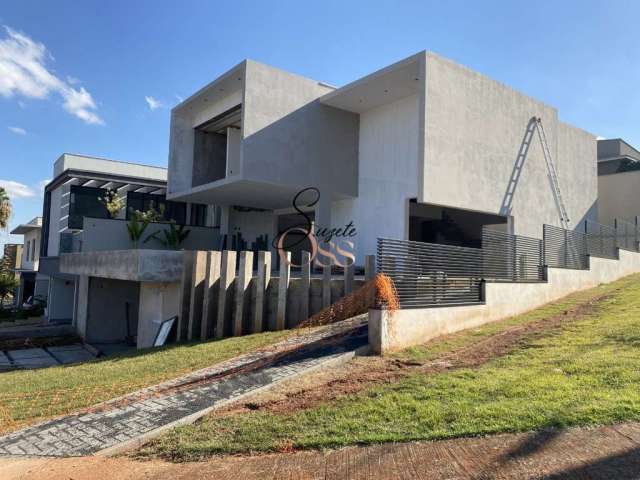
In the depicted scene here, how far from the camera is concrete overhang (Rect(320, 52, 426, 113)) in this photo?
14.4m

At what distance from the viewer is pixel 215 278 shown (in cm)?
1151

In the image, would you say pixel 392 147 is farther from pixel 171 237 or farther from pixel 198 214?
pixel 198 214

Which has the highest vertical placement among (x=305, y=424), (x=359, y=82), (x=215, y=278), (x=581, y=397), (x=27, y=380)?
(x=359, y=82)

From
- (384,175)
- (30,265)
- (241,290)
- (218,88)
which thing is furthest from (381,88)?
(30,265)

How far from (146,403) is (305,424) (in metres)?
2.42

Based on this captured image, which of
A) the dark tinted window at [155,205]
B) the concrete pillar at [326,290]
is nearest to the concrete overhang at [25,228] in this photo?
the dark tinted window at [155,205]

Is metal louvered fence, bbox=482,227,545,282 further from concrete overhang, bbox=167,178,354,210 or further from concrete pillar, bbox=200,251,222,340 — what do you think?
concrete overhang, bbox=167,178,354,210

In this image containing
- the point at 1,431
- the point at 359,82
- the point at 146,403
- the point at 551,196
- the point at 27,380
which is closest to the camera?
the point at 1,431

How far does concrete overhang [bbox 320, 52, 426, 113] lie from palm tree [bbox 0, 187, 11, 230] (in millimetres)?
23686

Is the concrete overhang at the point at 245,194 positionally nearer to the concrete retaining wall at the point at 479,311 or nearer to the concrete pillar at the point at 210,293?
the concrete pillar at the point at 210,293

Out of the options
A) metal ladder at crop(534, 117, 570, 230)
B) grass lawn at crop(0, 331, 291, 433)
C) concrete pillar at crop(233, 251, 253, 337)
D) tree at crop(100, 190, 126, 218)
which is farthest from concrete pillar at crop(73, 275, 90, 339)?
metal ladder at crop(534, 117, 570, 230)

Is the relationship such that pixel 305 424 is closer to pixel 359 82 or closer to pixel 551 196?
pixel 359 82

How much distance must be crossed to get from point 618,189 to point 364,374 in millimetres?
23611

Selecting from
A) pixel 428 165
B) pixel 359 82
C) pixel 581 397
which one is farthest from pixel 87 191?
pixel 581 397
